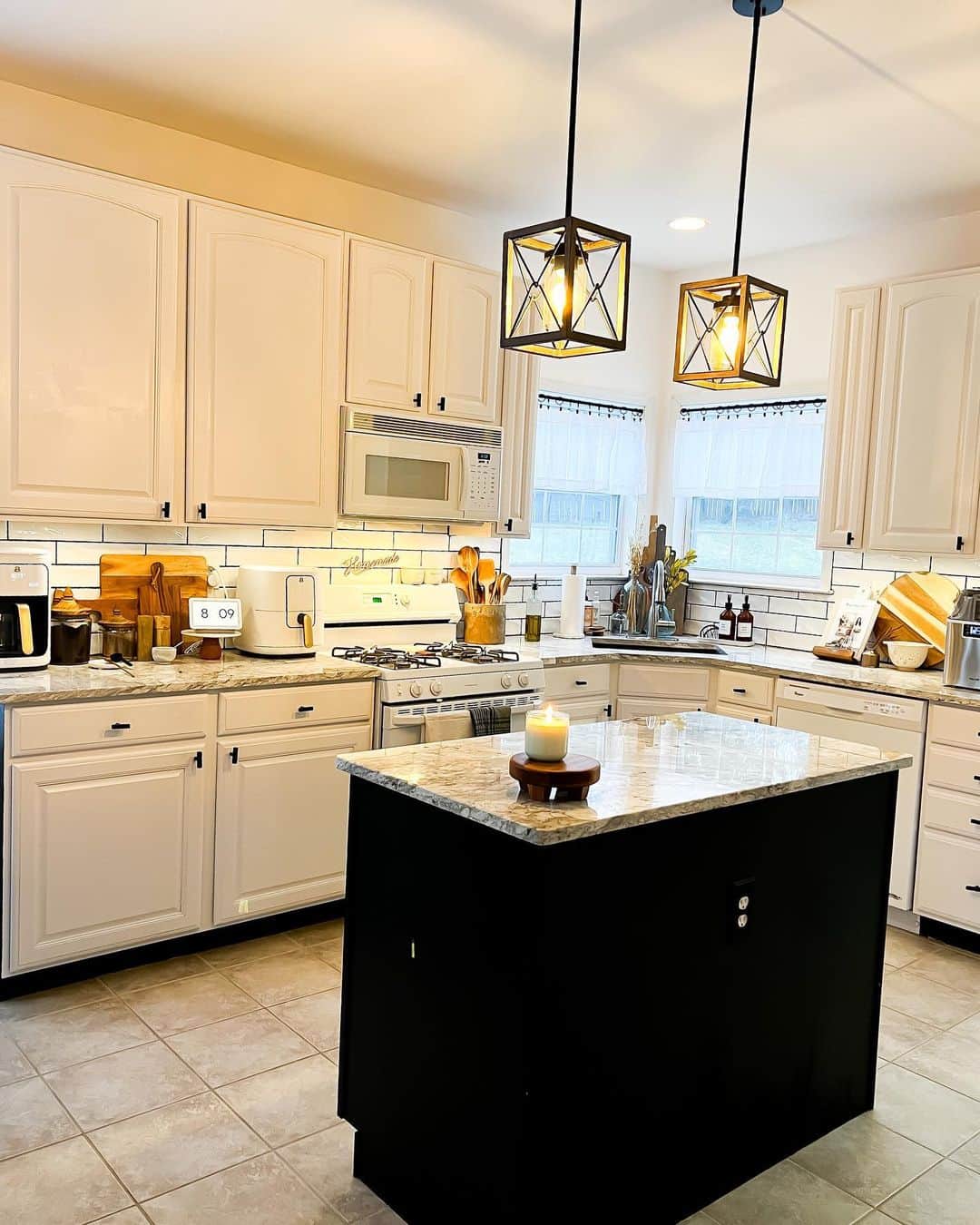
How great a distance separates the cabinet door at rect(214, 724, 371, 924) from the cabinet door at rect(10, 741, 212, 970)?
0.08m

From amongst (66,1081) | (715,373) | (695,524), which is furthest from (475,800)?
(695,524)

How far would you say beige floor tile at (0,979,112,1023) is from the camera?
3.02 meters

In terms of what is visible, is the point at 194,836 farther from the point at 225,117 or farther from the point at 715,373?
the point at 225,117

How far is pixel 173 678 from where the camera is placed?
332 centimetres

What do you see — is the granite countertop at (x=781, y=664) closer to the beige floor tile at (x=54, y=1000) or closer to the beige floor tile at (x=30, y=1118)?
the beige floor tile at (x=54, y=1000)

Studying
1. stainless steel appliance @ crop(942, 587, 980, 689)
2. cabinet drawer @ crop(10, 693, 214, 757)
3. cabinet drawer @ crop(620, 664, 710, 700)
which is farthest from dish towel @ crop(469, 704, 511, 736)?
stainless steel appliance @ crop(942, 587, 980, 689)

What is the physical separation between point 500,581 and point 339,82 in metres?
2.22

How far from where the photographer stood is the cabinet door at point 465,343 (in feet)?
14.0

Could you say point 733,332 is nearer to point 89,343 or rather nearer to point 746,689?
point 89,343

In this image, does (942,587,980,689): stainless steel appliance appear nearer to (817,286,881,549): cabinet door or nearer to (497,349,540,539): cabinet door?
(817,286,881,549): cabinet door

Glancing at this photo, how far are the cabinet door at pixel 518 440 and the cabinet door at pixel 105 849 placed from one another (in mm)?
1890

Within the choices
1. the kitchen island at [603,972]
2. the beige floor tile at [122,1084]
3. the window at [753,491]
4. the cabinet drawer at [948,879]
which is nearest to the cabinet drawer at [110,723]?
the beige floor tile at [122,1084]

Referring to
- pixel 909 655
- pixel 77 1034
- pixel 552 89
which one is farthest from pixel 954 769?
pixel 77 1034

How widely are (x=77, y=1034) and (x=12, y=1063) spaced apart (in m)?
0.21
